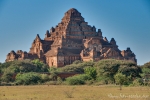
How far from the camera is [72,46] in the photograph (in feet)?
278

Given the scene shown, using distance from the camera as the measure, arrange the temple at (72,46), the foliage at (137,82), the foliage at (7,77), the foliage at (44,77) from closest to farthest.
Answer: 1. the foliage at (137,82)
2. the foliage at (44,77)
3. the foliage at (7,77)
4. the temple at (72,46)

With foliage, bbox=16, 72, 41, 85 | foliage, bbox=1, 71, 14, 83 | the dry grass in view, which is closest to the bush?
foliage, bbox=16, 72, 41, 85

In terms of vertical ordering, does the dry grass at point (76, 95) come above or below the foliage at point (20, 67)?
below

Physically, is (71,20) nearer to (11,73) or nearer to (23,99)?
(11,73)

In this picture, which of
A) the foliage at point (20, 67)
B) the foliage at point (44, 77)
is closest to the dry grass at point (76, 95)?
the foliage at point (44, 77)

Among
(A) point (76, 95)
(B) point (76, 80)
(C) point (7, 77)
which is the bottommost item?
(A) point (76, 95)

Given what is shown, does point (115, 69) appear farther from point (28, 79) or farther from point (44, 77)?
point (28, 79)

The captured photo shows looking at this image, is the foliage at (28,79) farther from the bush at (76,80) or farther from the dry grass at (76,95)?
the dry grass at (76,95)

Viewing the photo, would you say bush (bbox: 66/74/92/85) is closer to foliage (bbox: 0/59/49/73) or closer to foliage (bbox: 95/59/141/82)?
foliage (bbox: 95/59/141/82)

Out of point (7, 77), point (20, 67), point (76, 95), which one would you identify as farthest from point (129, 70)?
point (76, 95)

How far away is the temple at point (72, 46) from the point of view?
262ft

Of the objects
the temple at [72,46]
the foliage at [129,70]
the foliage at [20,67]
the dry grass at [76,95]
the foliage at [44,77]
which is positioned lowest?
the dry grass at [76,95]

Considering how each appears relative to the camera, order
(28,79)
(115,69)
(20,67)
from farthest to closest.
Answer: (20,67)
(115,69)
(28,79)

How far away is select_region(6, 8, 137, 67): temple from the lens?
8000cm
